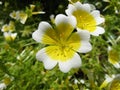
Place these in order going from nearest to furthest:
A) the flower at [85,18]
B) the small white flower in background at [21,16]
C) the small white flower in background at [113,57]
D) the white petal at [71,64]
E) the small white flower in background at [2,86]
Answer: the white petal at [71,64] → the flower at [85,18] → the small white flower in background at [2,86] → the small white flower in background at [113,57] → the small white flower in background at [21,16]

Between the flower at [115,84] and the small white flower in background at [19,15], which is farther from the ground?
the flower at [115,84]

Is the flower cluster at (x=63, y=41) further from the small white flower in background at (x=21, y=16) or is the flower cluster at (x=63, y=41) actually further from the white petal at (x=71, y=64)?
the small white flower in background at (x=21, y=16)

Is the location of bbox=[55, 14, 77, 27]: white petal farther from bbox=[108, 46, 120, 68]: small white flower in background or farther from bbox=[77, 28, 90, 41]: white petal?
bbox=[108, 46, 120, 68]: small white flower in background

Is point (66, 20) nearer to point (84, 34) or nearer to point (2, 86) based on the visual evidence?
point (84, 34)

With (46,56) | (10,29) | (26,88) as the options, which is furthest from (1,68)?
(10,29)

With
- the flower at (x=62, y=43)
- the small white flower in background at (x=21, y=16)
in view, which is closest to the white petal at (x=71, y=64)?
the flower at (x=62, y=43)

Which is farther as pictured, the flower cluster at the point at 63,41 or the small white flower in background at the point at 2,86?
the small white flower in background at the point at 2,86

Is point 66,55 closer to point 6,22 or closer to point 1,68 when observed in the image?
point 1,68

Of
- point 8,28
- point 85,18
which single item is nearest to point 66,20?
point 85,18

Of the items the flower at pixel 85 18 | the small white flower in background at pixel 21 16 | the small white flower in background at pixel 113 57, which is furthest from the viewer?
the small white flower in background at pixel 21 16
